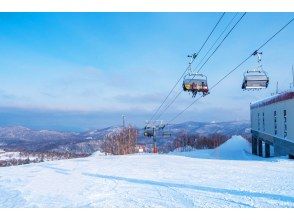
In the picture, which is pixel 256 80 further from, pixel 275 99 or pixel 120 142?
pixel 120 142

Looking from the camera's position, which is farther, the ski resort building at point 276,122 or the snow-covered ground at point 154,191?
the ski resort building at point 276,122

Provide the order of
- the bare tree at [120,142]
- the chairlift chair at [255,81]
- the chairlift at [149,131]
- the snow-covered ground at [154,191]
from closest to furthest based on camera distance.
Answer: the snow-covered ground at [154,191] → the chairlift chair at [255,81] → the chairlift at [149,131] → the bare tree at [120,142]

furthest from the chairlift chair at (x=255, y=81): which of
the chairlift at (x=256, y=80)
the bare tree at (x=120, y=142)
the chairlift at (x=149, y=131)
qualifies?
the bare tree at (x=120, y=142)

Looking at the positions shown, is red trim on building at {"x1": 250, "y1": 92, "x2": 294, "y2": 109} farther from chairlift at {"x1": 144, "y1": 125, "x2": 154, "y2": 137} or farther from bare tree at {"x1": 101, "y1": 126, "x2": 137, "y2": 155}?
bare tree at {"x1": 101, "y1": 126, "x2": 137, "y2": 155}

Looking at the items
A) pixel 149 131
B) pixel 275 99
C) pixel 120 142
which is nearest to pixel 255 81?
pixel 275 99

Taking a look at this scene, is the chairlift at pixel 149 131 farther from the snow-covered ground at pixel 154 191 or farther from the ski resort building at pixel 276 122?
the snow-covered ground at pixel 154 191

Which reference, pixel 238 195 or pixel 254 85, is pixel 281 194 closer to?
pixel 238 195

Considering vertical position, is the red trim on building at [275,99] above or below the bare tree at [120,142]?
above

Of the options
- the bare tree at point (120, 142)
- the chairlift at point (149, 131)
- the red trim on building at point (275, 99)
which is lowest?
the bare tree at point (120, 142)

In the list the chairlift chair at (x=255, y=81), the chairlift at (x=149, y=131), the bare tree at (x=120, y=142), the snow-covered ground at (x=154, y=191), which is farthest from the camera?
the bare tree at (x=120, y=142)
